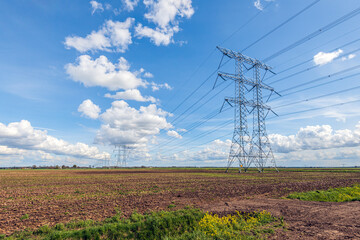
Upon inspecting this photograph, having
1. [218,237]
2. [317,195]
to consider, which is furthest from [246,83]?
[218,237]

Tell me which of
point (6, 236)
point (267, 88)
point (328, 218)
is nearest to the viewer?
point (6, 236)

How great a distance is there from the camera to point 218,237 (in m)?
10.3

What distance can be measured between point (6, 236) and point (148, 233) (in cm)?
793

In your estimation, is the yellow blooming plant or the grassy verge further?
the grassy verge

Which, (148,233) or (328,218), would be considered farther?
(328,218)

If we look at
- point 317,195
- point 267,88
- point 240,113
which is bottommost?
point 317,195

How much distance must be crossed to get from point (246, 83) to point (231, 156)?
24830 millimetres

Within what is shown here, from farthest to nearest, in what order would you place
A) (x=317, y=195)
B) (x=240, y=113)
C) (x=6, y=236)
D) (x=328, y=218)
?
(x=240, y=113)
(x=317, y=195)
(x=328, y=218)
(x=6, y=236)

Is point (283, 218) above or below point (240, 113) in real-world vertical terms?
below

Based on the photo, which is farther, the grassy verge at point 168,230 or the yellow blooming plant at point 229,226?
the grassy verge at point 168,230

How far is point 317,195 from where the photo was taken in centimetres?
2270

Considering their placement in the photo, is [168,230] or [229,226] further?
[229,226]

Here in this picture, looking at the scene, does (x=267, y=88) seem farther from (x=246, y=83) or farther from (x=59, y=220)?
(x=59, y=220)

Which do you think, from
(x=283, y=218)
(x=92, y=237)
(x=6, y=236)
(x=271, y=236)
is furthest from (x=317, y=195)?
(x=6, y=236)
